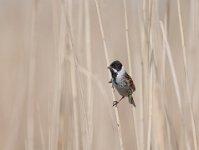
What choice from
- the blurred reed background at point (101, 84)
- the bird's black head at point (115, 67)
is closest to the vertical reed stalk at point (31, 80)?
the blurred reed background at point (101, 84)

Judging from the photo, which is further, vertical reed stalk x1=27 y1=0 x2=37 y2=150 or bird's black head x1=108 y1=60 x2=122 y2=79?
bird's black head x1=108 y1=60 x2=122 y2=79

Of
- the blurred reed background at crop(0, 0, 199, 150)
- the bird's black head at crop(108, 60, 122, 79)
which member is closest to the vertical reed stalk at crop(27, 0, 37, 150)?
the blurred reed background at crop(0, 0, 199, 150)

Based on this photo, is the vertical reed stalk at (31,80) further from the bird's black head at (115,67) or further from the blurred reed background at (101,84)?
the bird's black head at (115,67)

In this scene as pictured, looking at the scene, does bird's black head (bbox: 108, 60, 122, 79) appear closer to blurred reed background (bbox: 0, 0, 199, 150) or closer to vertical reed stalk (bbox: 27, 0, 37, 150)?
blurred reed background (bbox: 0, 0, 199, 150)

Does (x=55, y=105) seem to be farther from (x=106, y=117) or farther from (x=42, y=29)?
(x=42, y=29)

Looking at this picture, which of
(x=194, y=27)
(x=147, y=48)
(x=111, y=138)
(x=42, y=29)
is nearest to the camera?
(x=147, y=48)

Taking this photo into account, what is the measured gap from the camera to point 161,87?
5.96ft

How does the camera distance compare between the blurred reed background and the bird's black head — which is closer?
the blurred reed background

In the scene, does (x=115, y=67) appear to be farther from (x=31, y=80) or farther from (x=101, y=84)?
(x=31, y=80)

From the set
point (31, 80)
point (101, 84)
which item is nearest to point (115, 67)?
point (101, 84)

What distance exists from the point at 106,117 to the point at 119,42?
2.80ft

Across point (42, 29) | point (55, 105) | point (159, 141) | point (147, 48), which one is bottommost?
point (159, 141)

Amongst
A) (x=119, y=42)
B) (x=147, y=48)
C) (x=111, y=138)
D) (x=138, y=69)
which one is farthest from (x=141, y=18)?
(x=119, y=42)

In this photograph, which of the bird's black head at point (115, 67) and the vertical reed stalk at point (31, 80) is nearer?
the vertical reed stalk at point (31, 80)
